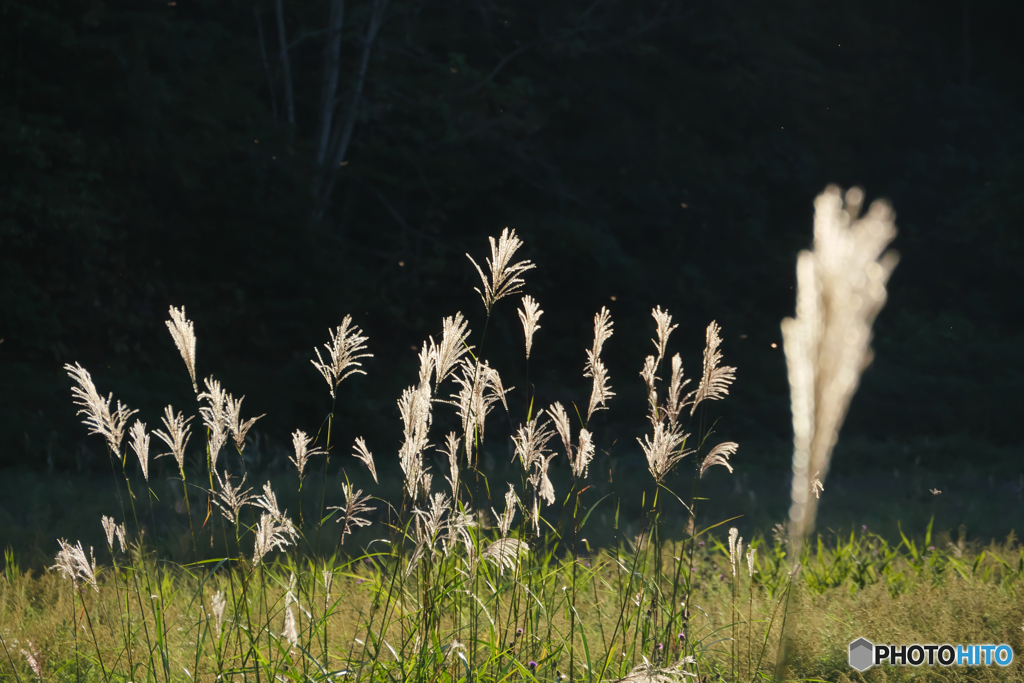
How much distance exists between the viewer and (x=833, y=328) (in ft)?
3.20

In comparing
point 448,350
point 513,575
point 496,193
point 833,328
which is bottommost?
point 513,575

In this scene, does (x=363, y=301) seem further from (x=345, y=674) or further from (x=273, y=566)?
(x=345, y=674)

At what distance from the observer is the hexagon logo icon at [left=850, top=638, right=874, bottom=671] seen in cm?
295

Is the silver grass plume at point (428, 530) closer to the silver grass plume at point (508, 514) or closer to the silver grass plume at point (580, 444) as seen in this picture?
the silver grass plume at point (508, 514)

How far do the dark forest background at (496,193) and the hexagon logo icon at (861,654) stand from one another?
711 cm

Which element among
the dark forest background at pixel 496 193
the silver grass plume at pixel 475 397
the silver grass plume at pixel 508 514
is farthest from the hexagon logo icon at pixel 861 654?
the dark forest background at pixel 496 193

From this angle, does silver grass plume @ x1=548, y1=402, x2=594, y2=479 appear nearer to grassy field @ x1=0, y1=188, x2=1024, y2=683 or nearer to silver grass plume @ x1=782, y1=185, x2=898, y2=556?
grassy field @ x1=0, y1=188, x2=1024, y2=683

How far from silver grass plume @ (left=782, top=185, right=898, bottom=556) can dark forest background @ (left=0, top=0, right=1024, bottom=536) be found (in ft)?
30.5

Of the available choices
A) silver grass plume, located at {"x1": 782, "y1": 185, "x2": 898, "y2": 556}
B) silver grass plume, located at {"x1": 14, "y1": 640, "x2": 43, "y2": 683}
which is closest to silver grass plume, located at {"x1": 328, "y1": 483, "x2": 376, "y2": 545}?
silver grass plume, located at {"x1": 14, "y1": 640, "x2": 43, "y2": 683}

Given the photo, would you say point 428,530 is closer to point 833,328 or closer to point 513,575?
point 513,575

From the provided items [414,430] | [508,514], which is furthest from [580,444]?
[414,430]

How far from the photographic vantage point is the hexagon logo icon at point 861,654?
116 inches

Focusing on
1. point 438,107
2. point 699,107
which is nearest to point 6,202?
point 438,107

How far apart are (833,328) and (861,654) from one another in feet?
8.15
